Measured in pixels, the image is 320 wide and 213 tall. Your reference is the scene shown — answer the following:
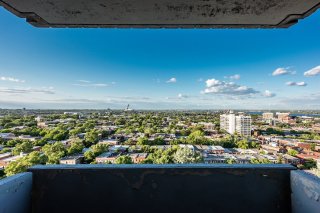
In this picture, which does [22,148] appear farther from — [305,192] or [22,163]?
[305,192]

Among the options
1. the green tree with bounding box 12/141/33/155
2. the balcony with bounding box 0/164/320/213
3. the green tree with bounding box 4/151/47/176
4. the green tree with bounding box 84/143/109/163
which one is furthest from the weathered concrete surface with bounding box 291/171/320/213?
the green tree with bounding box 12/141/33/155

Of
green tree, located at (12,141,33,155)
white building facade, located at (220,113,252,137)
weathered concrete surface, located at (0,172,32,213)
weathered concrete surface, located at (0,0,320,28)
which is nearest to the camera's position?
weathered concrete surface, located at (0,0,320,28)

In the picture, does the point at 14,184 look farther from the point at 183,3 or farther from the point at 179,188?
the point at 183,3

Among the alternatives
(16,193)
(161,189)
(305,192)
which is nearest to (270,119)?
(305,192)

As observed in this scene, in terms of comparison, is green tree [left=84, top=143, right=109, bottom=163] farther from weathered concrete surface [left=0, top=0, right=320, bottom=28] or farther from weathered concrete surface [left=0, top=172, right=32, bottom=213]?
weathered concrete surface [left=0, top=0, right=320, bottom=28]

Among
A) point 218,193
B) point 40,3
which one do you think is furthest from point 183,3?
point 218,193

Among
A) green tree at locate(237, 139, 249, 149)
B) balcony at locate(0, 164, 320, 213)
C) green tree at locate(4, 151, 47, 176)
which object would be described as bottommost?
green tree at locate(237, 139, 249, 149)

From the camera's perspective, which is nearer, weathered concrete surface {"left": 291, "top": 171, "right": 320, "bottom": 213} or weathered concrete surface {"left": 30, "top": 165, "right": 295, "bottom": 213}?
weathered concrete surface {"left": 291, "top": 171, "right": 320, "bottom": 213}

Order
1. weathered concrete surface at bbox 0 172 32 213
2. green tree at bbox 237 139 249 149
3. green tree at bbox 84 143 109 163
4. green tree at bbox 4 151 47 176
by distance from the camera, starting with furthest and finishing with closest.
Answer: green tree at bbox 237 139 249 149, green tree at bbox 84 143 109 163, green tree at bbox 4 151 47 176, weathered concrete surface at bbox 0 172 32 213
